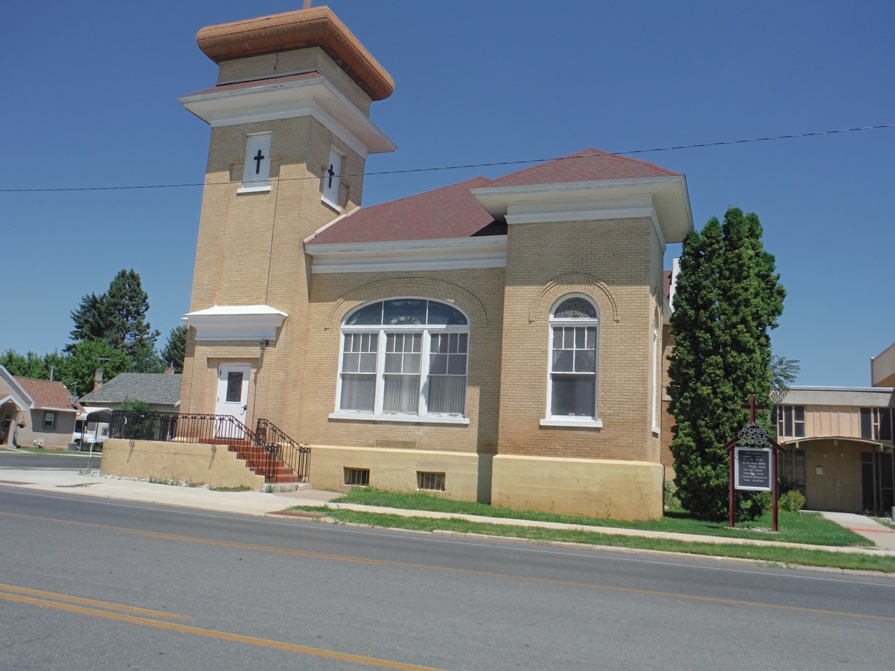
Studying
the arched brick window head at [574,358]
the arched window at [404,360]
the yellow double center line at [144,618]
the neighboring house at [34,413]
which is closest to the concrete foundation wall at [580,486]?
the arched brick window head at [574,358]

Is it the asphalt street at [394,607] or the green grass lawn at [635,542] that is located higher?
the green grass lawn at [635,542]

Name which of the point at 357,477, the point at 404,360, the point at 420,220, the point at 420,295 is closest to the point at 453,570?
the point at 357,477

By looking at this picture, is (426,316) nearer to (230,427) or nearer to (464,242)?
(464,242)

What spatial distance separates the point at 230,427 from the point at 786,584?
51.4 feet

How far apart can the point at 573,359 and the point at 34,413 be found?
48382mm

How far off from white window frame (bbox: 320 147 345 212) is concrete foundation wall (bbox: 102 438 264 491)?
27.4 ft

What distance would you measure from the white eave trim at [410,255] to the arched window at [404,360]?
1034mm

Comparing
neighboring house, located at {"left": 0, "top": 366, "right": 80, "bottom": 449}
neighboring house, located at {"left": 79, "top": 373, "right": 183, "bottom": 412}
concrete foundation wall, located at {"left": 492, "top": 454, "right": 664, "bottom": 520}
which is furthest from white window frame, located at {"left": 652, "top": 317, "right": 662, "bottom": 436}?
neighboring house, located at {"left": 0, "top": 366, "right": 80, "bottom": 449}

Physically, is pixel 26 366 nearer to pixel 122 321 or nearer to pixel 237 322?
pixel 122 321

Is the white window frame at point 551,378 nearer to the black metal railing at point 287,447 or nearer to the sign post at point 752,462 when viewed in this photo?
the sign post at point 752,462

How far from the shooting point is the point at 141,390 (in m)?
59.8

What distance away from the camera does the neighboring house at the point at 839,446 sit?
25.9 meters

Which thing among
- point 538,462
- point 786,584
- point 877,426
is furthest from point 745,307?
point 877,426

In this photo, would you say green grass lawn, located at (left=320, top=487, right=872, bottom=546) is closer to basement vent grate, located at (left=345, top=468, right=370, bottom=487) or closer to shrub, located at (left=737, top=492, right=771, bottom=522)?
shrub, located at (left=737, top=492, right=771, bottom=522)
